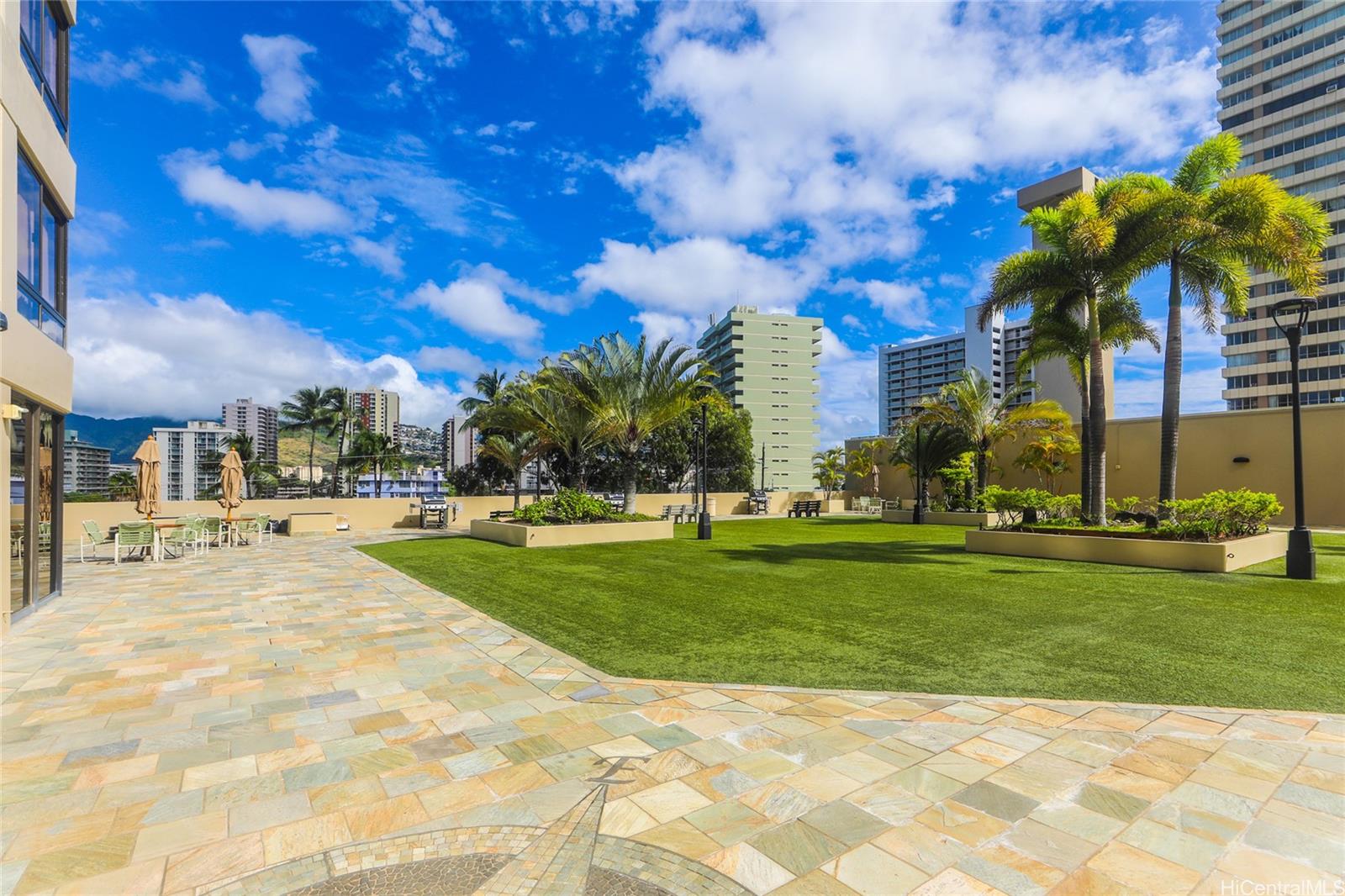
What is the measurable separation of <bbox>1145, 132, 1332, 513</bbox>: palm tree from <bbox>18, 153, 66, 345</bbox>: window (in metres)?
19.3

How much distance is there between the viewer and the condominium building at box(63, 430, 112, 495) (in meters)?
10.1

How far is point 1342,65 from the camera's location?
204 feet

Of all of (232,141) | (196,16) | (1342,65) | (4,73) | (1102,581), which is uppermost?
(1342,65)

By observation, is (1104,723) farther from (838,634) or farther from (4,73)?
(4,73)

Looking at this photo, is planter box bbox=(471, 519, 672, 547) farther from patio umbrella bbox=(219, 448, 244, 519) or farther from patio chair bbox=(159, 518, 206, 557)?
patio chair bbox=(159, 518, 206, 557)

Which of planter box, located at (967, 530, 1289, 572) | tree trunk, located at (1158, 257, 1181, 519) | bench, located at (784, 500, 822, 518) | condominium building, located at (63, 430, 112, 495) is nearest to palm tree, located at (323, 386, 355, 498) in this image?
condominium building, located at (63, 430, 112, 495)

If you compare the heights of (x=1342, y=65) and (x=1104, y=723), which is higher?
(x=1342, y=65)

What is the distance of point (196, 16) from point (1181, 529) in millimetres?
20103

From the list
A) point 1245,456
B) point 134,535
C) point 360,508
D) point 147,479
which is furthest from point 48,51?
point 1245,456

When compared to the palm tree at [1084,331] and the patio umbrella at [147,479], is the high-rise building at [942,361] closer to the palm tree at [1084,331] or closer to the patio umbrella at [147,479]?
the palm tree at [1084,331]

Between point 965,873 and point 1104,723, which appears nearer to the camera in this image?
point 965,873

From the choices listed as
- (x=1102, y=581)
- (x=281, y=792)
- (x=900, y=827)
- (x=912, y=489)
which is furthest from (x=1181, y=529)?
(x=912, y=489)

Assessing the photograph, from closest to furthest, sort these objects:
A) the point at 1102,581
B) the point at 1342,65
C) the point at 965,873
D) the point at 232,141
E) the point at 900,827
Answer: the point at 965,873
the point at 900,827
the point at 1102,581
the point at 232,141
the point at 1342,65

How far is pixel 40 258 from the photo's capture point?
8.21 meters
